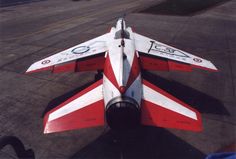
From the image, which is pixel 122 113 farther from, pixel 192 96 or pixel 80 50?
pixel 80 50

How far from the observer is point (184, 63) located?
56.7 ft

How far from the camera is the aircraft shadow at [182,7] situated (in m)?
41.7

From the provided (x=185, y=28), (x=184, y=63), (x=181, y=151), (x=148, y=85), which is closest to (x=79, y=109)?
(x=148, y=85)

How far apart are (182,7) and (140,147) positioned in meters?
37.5

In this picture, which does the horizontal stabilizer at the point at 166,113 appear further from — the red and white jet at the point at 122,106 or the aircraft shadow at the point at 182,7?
the aircraft shadow at the point at 182,7

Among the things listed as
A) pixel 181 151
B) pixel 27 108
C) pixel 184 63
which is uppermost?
pixel 184 63

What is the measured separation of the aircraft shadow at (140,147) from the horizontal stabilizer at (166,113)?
194 cm

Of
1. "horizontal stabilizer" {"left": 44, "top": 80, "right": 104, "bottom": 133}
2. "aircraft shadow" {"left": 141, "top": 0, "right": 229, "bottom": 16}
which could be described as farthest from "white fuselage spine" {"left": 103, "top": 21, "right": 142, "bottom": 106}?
"aircraft shadow" {"left": 141, "top": 0, "right": 229, "bottom": 16}

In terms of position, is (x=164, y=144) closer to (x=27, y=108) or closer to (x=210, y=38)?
(x=27, y=108)

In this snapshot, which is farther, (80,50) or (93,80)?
(93,80)

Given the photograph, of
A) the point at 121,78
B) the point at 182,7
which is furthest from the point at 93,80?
the point at 182,7

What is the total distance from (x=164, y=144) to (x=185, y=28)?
23445mm

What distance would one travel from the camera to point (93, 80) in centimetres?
1908

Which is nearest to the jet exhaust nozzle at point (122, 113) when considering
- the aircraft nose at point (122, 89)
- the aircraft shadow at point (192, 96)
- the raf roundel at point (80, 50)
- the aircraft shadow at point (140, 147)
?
the aircraft nose at point (122, 89)
